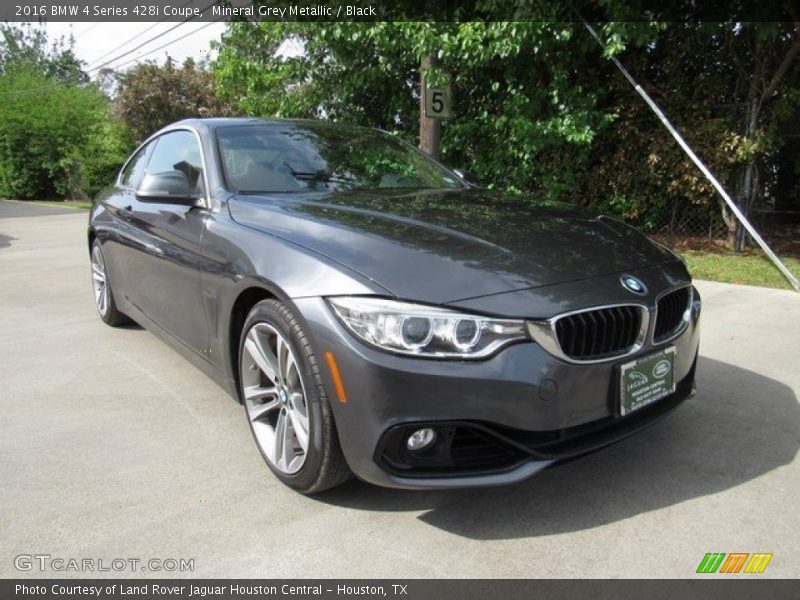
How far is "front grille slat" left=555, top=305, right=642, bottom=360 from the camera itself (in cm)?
215

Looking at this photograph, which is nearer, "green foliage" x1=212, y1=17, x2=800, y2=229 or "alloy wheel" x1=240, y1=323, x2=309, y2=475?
"alloy wheel" x1=240, y1=323, x2=309, y2=475

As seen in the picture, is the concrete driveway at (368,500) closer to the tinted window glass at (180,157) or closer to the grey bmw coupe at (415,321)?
the grey bmw coupe at (415,321)

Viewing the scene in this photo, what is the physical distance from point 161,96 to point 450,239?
20.8 metres

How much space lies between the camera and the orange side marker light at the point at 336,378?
84.3 inches

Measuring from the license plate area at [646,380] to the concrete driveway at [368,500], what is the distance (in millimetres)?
400

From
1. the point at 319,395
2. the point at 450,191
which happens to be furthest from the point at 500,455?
the point at 450,191

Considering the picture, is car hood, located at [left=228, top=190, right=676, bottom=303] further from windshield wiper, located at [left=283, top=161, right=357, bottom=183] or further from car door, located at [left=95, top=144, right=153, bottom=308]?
car door, located at [left=95, top=144, right=153, bottom=308]

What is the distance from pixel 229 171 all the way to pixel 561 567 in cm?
235

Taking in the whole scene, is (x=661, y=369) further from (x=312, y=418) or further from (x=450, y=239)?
(x=312, y=418)

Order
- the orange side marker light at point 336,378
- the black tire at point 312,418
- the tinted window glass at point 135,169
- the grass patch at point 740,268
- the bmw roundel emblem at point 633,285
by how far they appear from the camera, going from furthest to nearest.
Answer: the grass patch at point 740,268 < the tinted window glass at point 135,169 < the bmw roundel emblem at point 633,285 < the black tire at point 312,418 < the orange side marker light at point 336,378

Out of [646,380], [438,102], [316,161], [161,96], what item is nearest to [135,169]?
[316,161]

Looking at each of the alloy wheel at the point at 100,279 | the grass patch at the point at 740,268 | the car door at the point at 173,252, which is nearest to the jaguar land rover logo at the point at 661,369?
the car door at the point at 173,252

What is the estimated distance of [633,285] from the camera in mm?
2412

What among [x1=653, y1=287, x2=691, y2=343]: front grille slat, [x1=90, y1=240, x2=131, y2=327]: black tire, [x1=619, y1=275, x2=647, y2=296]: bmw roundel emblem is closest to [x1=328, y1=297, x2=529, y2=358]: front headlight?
[x1=619, y1=275, x2=647, y2=296]: bmw roundel emblem
